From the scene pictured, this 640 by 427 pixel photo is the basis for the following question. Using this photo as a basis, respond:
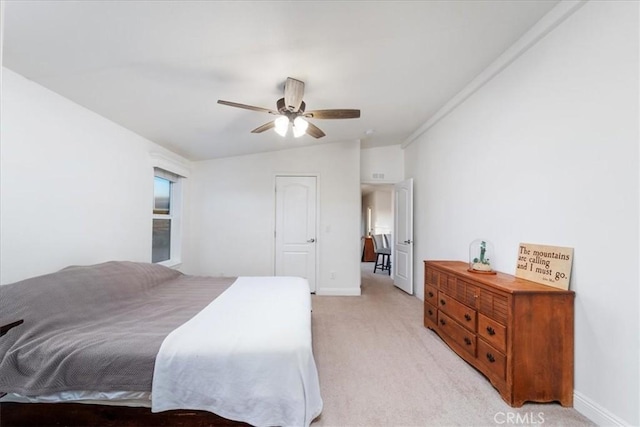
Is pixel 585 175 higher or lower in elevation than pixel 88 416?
higher

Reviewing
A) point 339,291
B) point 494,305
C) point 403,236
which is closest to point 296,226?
point 339,291

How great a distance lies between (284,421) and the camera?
1447 mm

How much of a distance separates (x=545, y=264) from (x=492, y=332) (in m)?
0.62

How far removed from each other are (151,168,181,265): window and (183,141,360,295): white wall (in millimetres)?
310

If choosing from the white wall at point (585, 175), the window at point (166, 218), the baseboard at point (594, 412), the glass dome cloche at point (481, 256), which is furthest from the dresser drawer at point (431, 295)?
the window at point (166, 218)

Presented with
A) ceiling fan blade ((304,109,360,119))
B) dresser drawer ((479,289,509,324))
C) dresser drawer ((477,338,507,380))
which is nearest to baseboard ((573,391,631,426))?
dresser drawer ((477,338,507,380))

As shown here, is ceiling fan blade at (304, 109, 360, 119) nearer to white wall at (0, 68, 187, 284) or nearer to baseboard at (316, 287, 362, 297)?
white wall at (0, 68, 187, 284)

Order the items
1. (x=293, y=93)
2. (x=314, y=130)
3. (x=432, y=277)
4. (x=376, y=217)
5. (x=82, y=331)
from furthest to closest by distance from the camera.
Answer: (x=376, y=217) → (x=432, y=277) → (x=314, y=130) → (x=293, y=93) → (x=82, y=331)

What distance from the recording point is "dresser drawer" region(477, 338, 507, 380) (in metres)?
1.95

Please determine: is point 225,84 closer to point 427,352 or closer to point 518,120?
point 518,120

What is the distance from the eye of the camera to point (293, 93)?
7.86 ft

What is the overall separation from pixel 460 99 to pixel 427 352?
2592 millimetres

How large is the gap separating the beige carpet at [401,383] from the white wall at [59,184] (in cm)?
222

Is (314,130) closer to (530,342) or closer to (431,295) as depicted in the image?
(431,295)
